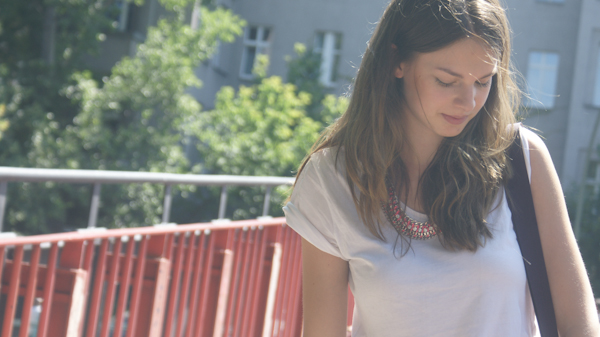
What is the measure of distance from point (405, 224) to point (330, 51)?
788 inches

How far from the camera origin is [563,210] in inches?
60.9

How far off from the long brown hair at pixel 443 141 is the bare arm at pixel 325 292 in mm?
150

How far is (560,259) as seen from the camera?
1.51 metres

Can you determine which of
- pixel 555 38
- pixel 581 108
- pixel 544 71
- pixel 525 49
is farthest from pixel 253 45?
pixel 581 108

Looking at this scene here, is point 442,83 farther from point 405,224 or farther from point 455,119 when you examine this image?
point 405,224

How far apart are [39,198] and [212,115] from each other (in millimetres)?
4394

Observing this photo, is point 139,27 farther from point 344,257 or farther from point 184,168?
point 344,257

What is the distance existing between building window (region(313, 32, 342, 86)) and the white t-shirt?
1968 cm

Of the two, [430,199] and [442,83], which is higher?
[442,83]

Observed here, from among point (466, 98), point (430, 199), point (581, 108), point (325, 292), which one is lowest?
point (325, 292)

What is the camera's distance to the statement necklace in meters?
1.53

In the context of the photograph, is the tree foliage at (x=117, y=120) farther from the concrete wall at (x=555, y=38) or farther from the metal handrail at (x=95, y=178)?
the metal handrail at (x=95, y=178)

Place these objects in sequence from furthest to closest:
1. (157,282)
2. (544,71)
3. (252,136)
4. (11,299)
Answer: (544,71)
(252,136)
(157,282)
(11,299)

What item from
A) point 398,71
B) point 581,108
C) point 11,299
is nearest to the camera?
point 398,71
